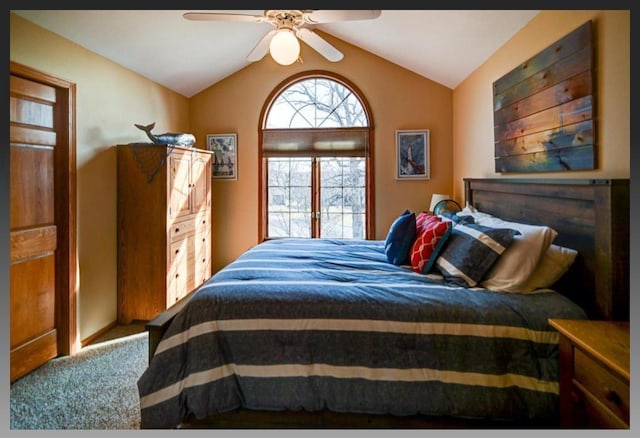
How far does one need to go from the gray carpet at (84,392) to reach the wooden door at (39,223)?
0.50ft

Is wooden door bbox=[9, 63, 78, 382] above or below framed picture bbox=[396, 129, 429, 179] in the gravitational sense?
below

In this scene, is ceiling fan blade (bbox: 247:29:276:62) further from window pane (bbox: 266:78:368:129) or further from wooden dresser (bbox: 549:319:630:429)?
wooden dresser (bbox: 549:319:630:429)

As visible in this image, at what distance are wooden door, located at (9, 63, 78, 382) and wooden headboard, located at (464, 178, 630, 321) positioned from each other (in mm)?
3141

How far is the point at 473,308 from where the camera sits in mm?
1479

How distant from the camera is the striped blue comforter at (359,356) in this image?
1.42 metres

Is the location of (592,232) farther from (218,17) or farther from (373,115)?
(373,115)

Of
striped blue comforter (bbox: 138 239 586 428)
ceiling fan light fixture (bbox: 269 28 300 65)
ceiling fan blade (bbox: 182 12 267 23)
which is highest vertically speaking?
ceiling fan blade (bbox: 182 12 267 23)

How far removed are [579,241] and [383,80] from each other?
2978 millimetres

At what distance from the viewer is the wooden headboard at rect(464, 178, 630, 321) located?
1430 millimetres

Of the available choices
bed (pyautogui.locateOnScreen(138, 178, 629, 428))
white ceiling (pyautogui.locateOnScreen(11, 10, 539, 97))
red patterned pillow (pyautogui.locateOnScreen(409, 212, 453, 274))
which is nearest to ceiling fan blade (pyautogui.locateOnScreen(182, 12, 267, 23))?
white ceiling (pyautogui.locateOnScreen(11, 10, 539, 97))

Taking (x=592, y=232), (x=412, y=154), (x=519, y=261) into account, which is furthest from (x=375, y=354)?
(x=412, y=154)

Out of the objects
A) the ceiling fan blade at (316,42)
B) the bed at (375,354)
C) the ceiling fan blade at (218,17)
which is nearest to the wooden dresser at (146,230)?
the ceiling fan blade at (218,17)

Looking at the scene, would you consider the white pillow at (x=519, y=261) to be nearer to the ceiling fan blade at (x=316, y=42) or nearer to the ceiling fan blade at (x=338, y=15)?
the ceiling fan blade at (x=338, y=15)

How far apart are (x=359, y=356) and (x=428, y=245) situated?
86 centimetres
